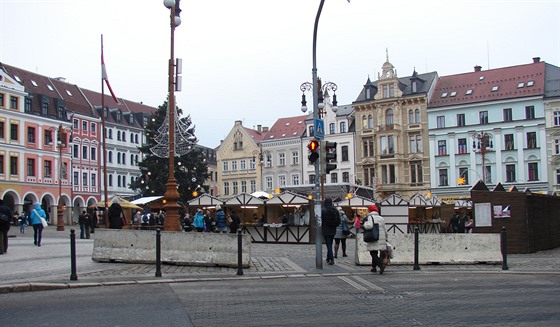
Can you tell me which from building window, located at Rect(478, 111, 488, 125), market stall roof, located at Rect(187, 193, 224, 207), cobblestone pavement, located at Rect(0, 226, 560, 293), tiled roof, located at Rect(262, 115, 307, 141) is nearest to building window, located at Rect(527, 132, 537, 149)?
building window, located at Rect(478, 111, 488, 125)

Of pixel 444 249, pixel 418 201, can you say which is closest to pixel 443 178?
pixel 418 201

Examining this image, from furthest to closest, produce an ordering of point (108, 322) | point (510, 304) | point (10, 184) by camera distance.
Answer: point (10, 184) → point (510, 304) → point (108, 322)

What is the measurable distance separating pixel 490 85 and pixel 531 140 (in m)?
8.18

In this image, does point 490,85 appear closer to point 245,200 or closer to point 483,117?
point 483,117

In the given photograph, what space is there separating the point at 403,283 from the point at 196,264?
19.0ft

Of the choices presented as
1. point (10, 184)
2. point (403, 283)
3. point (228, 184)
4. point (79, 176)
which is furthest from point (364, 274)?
point (228, 184)

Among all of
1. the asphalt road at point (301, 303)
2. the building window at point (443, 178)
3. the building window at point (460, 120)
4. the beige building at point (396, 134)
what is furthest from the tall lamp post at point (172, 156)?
the building window at point (443, 178)

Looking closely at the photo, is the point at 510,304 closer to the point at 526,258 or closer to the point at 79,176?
the point at 526,258

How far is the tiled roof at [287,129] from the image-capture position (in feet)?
275

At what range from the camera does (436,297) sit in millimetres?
11172

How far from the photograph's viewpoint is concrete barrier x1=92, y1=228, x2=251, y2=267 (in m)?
16.4

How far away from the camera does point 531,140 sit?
6569 cm

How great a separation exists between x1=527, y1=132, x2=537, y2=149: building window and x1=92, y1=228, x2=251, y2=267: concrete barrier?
184ft

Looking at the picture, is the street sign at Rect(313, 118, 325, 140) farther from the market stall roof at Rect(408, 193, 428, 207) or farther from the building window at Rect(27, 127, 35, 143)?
the building window at Rect(27, 127, 35, 143)
